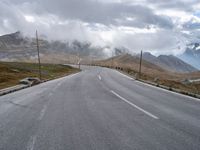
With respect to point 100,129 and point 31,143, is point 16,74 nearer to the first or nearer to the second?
point 100,129

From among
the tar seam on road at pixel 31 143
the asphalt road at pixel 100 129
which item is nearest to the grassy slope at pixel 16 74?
the asphalt road at pixel 100 129

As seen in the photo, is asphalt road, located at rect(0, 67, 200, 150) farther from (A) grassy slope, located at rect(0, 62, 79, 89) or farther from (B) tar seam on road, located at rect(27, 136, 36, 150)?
(A) grassy slope, located at rect(0, 62, 79, 89)

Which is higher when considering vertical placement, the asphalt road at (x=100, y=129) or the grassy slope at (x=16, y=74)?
the asphalt road at (x=100, y=129)

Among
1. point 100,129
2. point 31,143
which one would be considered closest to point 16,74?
point 100,129

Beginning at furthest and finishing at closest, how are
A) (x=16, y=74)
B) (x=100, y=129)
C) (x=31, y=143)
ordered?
(x=16, y=74) → (x=100, y=129) → (x=31, y=143)

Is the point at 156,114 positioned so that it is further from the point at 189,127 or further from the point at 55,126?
the point at 55,126

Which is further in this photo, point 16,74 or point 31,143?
point 16,74

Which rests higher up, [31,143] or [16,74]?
[31,143]

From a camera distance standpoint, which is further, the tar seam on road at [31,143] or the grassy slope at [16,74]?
the grassy slope at [16,74]

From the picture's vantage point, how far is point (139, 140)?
6492mm

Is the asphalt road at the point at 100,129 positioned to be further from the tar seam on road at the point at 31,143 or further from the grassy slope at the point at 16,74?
the grassy slope at the point at 16,74

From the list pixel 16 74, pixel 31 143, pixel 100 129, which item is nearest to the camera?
pixel 31 143

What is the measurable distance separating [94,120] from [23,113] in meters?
3.07

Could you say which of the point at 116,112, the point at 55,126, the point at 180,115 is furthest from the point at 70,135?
the point at 180,115
